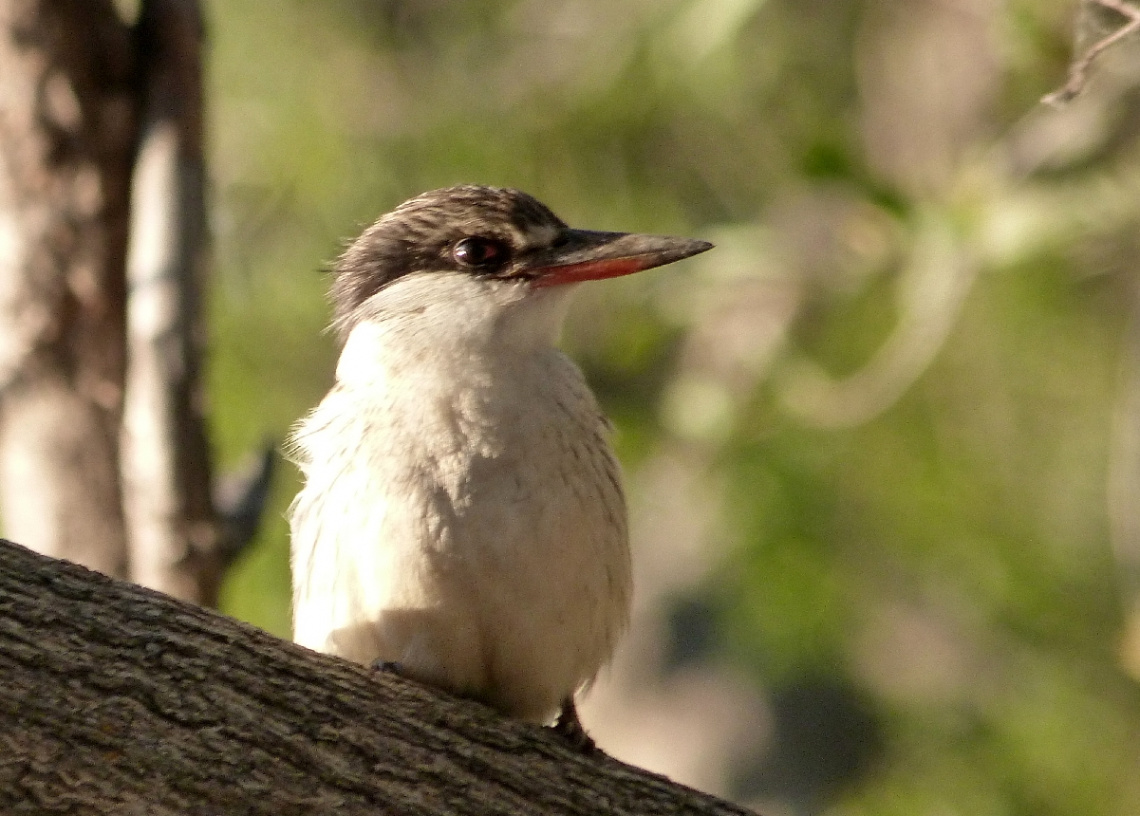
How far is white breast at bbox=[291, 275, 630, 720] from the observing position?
11.3 ft

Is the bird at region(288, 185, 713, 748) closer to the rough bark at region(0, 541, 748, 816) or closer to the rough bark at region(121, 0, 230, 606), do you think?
the rough bark at region(0, 541, 748, 816)

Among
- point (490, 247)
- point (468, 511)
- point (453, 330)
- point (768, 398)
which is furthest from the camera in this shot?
point (768, 398)

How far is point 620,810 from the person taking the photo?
3232 mm

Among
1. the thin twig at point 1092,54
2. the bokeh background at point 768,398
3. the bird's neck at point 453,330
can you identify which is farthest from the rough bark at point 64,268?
the thin twig at point 1092,54

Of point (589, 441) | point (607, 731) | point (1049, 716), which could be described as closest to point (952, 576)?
point (1049, 716)

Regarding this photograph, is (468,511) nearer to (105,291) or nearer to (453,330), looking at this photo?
(453,330)

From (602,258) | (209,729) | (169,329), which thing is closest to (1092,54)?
(602,258)

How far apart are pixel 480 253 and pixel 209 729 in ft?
4.52

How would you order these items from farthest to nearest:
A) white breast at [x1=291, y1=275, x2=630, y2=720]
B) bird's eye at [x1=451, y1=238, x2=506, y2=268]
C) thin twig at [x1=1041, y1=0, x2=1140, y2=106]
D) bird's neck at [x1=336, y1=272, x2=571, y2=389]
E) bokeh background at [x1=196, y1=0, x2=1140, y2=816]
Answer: bokeh background at [x1=196, y1=0, x2=1140, y2=816] < bird's eye at [x1=451, y1=238, x2=506, y2=268] < bird's neck at [x1=336, y1=272, x2=571, y2=389] < white breast at [x1=291, y1=275, x2=630, y2=720] < thin twig at [x1=1041, y1=0, x2=1140, y2=106]

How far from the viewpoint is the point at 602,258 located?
3.76 metres

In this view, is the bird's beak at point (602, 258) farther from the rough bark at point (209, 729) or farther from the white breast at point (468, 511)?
the rough bark at point (209, 729)

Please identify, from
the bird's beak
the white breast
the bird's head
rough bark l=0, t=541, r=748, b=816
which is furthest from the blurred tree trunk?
rough bark l=0, t=541, r=748, b=816

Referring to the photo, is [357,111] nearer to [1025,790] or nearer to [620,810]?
[1025,790]

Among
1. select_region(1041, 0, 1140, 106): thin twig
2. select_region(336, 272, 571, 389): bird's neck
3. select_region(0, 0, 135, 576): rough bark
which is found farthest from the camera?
select_region(0, 0, 135, 576): rough bark
